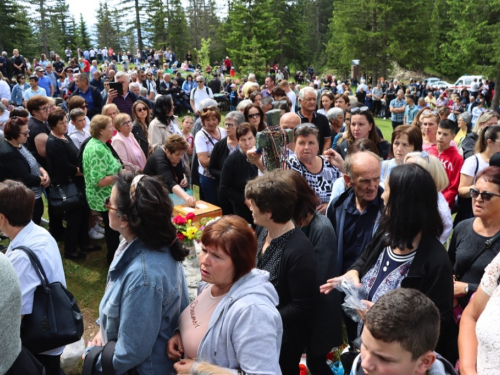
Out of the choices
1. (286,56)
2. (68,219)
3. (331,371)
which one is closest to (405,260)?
(331,371)

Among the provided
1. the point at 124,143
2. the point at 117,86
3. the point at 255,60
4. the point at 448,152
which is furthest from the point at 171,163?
the point at 255,60

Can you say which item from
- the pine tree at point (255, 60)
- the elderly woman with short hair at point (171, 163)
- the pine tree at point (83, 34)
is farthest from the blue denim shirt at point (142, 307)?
the pine tree at point (83, 34)

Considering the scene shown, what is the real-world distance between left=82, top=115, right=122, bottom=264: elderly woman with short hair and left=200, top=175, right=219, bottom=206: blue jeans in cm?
117

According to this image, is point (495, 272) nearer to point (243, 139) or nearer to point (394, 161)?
point (394, 161)

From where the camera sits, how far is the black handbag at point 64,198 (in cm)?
516

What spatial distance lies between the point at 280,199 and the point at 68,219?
12.0ft

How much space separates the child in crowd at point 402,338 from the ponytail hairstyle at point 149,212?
1062mm

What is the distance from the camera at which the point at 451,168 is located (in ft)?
16.3

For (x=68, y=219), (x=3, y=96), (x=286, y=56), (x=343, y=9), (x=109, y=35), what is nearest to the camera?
(x=68, y=219)

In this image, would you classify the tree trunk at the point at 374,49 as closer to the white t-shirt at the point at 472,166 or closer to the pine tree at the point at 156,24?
the pine tree at the point at 156,24

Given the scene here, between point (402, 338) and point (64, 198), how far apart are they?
4555 mm

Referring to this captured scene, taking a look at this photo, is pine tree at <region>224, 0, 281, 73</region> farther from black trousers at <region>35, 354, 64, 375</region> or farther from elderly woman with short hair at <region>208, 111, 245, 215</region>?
black trousers at <region>35, 354, 64, 375</region>

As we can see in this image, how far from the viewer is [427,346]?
1605 mm

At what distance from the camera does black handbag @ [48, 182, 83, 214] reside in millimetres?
5160
